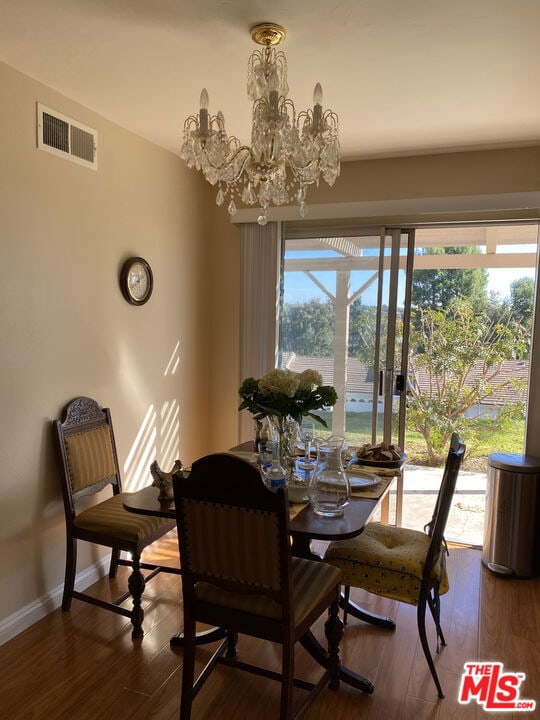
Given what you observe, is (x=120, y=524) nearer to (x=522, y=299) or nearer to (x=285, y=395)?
(x=285, y=395)

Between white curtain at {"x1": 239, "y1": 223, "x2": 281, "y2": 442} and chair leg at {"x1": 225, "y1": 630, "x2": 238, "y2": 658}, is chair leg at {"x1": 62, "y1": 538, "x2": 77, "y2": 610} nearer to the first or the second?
chair leg at {"x1": 225, "y1": 630, "x2": 238, "y2": 658}

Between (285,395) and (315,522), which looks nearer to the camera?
(315,522)

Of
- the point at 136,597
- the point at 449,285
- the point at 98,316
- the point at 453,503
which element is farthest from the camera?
the point at 453,503

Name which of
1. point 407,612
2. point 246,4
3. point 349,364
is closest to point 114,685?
point 407,612

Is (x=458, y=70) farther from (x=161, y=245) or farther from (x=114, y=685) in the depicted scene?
(x=114, y=685)

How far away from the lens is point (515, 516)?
10.6ft

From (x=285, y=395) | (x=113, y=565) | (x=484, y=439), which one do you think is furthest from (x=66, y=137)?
(x=484, y=439)

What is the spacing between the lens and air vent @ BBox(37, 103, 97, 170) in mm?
2621

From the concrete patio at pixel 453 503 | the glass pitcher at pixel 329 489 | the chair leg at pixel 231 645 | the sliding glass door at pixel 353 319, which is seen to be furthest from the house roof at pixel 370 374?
the chair leg at pixel 231 645

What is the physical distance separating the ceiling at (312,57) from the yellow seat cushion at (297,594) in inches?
83.1

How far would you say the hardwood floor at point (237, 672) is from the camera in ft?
6.82

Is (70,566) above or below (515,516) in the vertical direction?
below

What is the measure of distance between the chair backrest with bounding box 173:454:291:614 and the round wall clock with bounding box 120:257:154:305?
68.2 inches

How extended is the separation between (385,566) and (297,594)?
492 mm
